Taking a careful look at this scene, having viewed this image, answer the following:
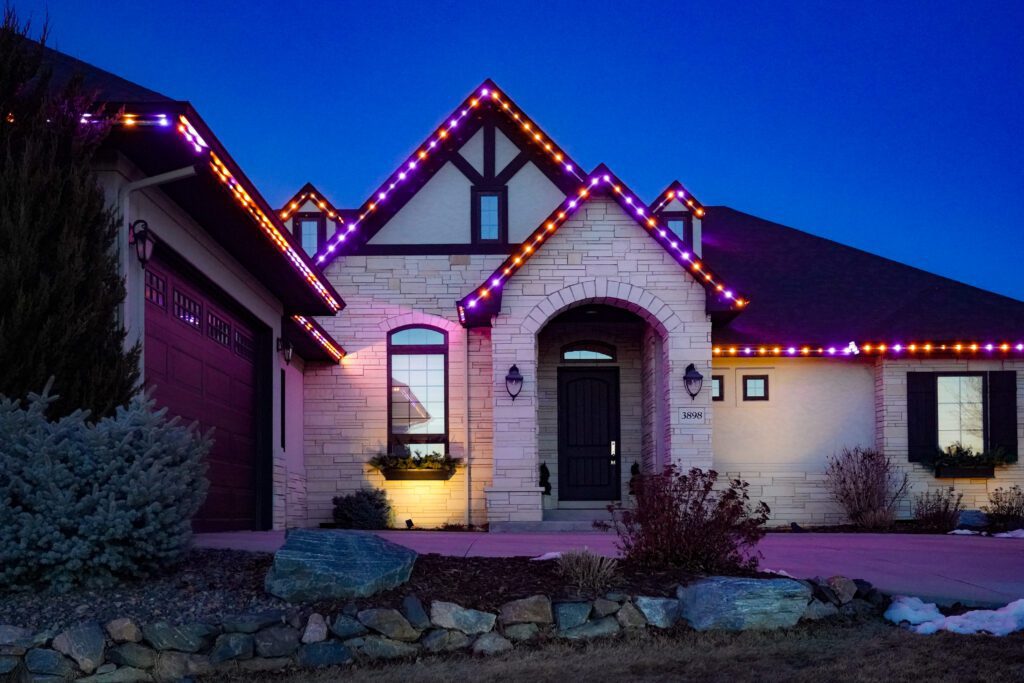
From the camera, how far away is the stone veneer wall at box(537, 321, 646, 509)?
58.0 ft

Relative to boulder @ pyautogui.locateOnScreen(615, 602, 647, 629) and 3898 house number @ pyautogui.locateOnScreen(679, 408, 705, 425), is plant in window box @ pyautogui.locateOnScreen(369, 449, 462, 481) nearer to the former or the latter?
3898 house number @ pyautogui.locateOnScreen(679, 408, 705, 425)

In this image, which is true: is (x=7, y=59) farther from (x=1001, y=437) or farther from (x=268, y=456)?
(x=1001, y=437)

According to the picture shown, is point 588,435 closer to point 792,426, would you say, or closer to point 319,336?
point 792,426

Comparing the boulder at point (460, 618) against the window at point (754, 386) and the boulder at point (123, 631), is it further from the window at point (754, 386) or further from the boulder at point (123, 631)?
the window at point (754, 386)

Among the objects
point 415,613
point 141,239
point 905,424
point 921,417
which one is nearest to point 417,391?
point 905,424

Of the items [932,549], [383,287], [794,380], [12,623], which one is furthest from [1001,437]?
[12,623]

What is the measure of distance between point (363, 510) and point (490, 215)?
5063 mm

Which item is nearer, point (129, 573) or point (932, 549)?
point (129, 573)

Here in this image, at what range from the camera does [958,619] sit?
25.0 feet

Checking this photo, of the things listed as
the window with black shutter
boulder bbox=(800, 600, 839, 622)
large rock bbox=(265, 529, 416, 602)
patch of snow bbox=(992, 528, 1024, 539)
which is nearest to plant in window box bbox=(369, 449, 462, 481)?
the window with black shutter

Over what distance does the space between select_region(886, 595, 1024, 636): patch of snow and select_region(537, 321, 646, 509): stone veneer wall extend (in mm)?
9681

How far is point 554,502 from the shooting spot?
57.6 ft

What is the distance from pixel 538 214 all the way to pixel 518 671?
38.4 ft

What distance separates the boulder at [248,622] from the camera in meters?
6.75
